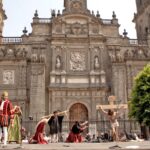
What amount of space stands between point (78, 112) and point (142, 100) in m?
8.28

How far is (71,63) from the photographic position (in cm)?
2923

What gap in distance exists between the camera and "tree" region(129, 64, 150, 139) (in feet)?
69.4

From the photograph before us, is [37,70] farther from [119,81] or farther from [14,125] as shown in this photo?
[14,125]

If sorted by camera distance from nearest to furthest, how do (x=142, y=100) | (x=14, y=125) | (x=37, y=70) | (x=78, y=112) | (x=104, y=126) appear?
(x=14, y=125), (x=142, y=100), (x=104, y=126), (x=37, y=70), (x=78, y=112)

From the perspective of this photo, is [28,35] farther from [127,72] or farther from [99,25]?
[127,72]

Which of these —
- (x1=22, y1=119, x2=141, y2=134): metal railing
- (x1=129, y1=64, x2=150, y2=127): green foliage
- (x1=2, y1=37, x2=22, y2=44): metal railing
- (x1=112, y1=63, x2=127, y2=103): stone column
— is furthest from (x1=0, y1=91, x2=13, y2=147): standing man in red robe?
(x1=2, y1=37, x2=22, y2=44): metal railing

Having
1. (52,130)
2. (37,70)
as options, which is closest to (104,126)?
(37,70)

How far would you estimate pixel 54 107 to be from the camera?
27.5m

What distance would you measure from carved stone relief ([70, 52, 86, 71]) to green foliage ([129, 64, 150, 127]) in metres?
8.11

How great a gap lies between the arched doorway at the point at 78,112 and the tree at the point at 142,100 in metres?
6.56

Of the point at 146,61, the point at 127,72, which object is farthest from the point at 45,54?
the point at 146,61

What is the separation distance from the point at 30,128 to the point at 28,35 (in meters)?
9.50

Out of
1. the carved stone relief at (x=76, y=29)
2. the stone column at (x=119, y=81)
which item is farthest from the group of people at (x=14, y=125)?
the carved stone relief at (x=76, y=29)

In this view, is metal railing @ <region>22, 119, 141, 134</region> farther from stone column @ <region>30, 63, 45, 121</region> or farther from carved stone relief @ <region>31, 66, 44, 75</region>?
carved stone relief @ <region>31, 66, 44, 75</region>
